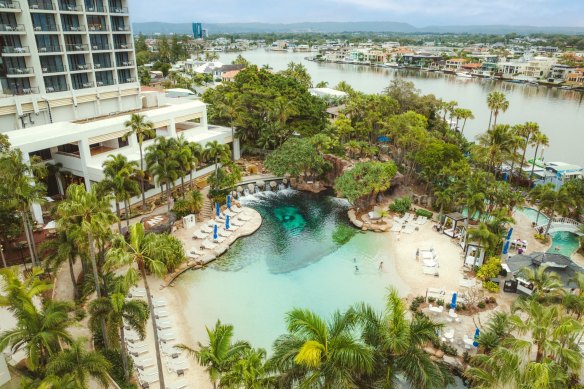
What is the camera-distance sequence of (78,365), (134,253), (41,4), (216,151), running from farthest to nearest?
1. (216,151)
2. (41,4)
3. (134,253)
4. (78,365)

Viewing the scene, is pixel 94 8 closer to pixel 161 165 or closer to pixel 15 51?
pixel 15 51

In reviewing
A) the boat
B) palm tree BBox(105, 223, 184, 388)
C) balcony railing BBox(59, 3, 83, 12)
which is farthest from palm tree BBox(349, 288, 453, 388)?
the boat

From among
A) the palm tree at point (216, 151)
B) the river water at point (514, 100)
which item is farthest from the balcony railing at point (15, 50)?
the river water at point (514, 100)

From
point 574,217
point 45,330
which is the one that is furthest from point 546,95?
point 45,330

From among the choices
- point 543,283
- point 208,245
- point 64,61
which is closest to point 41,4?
point 64,61

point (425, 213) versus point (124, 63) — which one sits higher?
point (124, 63)

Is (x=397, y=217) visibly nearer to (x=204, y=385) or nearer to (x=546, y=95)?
(x=204, y=385)
